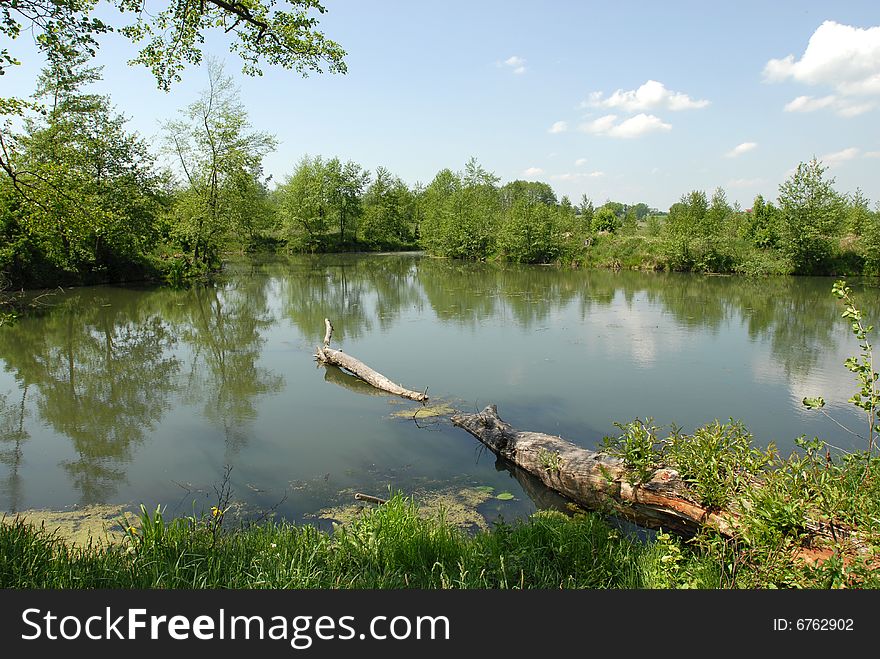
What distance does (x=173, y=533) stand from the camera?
4.24 metres

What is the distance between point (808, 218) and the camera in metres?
29.4

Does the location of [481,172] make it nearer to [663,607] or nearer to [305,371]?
[305,371]

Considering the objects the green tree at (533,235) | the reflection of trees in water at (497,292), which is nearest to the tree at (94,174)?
the reflection of trees in water at (497,292)

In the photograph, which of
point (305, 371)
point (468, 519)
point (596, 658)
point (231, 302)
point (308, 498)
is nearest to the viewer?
point (596, 658)

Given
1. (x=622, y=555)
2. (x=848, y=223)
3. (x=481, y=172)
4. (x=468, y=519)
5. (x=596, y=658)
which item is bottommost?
(x=468, y=519)

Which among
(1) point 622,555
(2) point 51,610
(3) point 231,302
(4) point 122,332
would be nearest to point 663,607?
(1) point 622,555

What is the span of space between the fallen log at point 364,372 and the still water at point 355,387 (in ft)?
0.81

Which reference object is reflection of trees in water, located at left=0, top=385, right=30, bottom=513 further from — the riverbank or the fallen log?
the fallen log

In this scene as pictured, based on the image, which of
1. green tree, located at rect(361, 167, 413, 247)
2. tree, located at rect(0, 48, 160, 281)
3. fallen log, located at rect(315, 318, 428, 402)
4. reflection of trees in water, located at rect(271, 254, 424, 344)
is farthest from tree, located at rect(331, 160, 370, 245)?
fallen log, located at rect(315, 318, 428, 402)

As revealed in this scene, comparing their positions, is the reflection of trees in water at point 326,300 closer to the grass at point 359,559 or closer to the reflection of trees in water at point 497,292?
the reflection of trees in water at point 497,292

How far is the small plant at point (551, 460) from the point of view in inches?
248

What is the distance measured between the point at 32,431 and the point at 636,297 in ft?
69.9

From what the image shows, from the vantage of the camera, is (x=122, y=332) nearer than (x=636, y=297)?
Yes

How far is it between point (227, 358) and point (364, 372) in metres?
4.21
